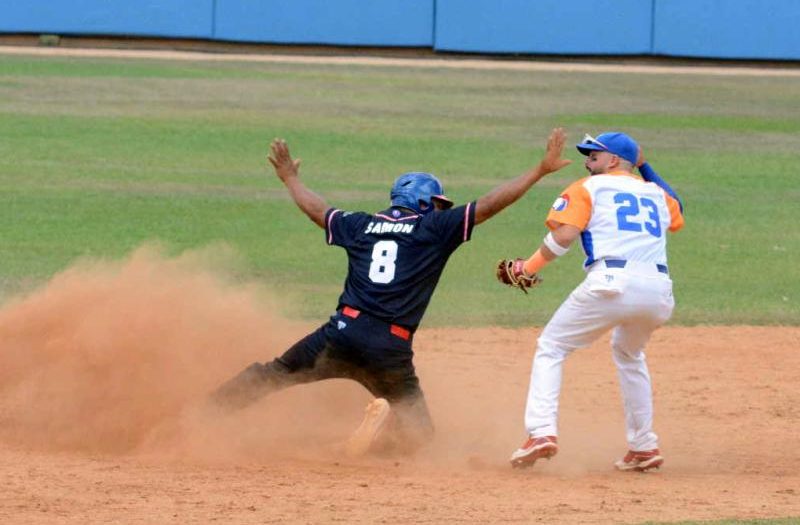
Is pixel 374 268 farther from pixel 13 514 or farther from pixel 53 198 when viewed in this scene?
pixel 53 198

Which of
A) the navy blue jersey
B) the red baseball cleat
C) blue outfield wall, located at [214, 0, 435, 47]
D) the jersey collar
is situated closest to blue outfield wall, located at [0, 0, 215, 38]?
blue outfield wall, located at [214, 0, 435, 47]

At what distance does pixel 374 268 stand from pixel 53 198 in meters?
10.7

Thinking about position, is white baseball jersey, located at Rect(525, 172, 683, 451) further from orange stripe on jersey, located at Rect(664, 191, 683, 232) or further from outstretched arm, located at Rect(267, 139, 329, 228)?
outstretched arm, located at Rect(267, 139, 329, 228)

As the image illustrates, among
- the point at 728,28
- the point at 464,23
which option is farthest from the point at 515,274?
the point at 728,28

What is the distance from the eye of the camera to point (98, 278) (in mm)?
10000

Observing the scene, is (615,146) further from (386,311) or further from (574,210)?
(386,311)

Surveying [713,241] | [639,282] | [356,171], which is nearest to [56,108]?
[356,171]

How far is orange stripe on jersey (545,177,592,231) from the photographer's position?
7648 millimetres

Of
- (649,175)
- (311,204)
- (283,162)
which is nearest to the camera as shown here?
(649,175)

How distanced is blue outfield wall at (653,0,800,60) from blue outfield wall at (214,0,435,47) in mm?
4925

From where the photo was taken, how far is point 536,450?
7590 mm

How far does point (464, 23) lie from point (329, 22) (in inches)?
108

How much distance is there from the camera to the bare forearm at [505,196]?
25.7ft

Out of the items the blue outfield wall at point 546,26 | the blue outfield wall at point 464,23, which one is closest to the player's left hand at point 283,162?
the blue outfield wall at point 464,23
